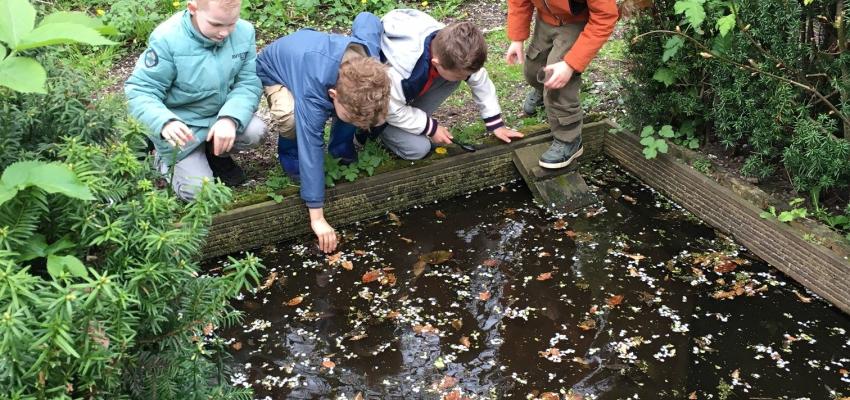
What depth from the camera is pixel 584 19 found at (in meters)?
4.02

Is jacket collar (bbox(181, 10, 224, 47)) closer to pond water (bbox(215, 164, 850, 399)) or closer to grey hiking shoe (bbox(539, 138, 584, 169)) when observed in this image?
pond water (bbox(215, 164, 850, 399))

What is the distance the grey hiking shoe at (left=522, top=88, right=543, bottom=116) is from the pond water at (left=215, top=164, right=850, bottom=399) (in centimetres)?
87

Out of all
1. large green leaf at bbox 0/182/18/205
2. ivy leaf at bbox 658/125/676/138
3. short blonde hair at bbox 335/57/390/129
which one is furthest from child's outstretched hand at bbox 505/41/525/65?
large green leaf at bbox 0/182/18/205

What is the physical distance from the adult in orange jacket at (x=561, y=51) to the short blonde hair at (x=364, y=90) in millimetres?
1044

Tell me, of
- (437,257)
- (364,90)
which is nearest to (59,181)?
(364,90)

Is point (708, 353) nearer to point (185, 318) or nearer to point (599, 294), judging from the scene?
point (599, 294)

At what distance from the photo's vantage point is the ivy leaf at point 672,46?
3998mm

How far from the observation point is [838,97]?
3.59 meters

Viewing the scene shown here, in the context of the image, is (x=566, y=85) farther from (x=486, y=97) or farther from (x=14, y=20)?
(x=14, y=20)

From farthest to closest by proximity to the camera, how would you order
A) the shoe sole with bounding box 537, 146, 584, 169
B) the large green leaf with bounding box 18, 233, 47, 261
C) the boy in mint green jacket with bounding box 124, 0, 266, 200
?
the shoe sole with bounding box 537, 146, 584, 169
the boy in mint green jacket with bounding box 124, 0, 266, 200
the large green leaf with bounding box 18, 233, 47, 261

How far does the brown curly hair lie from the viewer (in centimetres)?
364

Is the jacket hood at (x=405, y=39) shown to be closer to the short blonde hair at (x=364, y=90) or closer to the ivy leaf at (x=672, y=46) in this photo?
the short blonde hair at (x=364, y=90)

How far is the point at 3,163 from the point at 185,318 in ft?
1.65

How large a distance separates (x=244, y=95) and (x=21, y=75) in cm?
247
